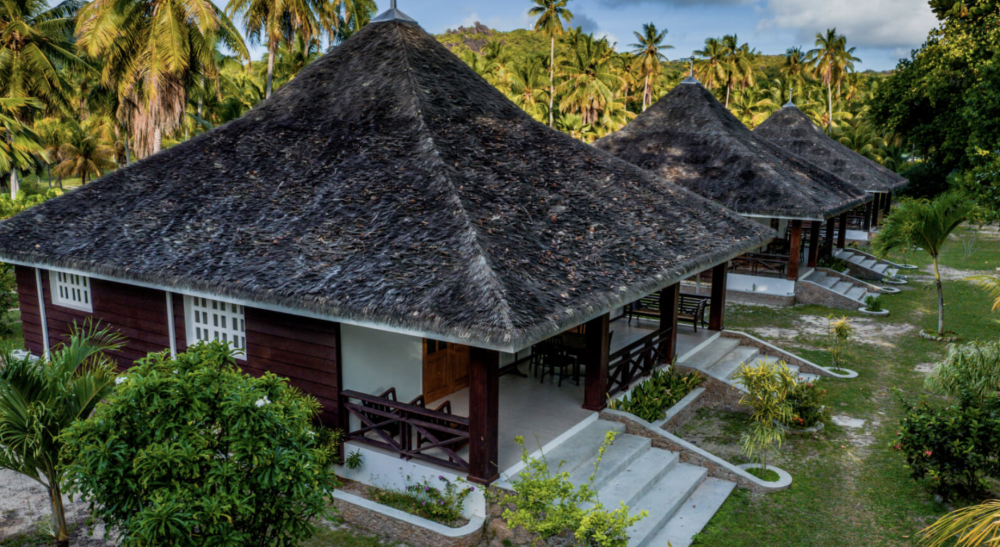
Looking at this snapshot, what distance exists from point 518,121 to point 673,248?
3.69 m

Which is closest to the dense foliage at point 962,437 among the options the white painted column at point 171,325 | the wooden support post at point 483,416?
the wooden support post at point 483,416

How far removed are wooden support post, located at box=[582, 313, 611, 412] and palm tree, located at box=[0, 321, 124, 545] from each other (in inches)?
230

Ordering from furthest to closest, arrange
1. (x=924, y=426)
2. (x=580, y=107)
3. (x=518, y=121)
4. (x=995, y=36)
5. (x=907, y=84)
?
(x=580, y=107), (x=907, y=84), (x=995, y=36), (x=518, y=121), (x=924, y=426)

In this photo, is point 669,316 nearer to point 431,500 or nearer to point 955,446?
point 955,446

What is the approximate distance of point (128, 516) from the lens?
195 inches

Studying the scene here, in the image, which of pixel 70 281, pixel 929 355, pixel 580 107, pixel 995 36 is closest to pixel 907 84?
pixel 995 36

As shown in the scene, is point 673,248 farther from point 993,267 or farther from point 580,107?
point 580,107

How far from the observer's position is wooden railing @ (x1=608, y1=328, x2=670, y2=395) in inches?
389

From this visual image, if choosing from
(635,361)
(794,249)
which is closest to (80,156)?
(794,249)

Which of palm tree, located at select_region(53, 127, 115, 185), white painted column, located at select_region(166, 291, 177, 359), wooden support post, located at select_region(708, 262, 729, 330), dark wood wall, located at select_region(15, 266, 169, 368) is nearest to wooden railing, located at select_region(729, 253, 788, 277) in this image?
wooden support post, located at select_region(708, 262, 729, 330)

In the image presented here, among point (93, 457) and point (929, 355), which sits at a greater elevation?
point (93, 457)

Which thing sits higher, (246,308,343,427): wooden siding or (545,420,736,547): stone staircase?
(246,308,343,427): wooden siding

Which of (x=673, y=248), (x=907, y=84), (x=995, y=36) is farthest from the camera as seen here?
(x=907, y=84)

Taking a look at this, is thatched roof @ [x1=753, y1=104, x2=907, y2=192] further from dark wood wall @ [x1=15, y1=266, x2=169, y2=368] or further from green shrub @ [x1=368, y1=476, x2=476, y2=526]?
dark wood wall @ [x1=15, y1=266, x2=169, y2=368]
